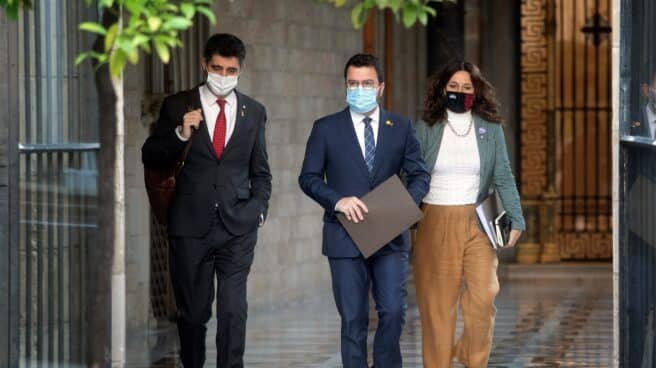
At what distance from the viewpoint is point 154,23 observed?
16.4 ft

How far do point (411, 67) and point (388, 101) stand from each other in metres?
1.77

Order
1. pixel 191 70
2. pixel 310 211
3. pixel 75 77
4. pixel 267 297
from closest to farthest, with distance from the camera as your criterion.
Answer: pixel 75 77 < pixel 191 70 < pixel 267 297 < pixel 310 211

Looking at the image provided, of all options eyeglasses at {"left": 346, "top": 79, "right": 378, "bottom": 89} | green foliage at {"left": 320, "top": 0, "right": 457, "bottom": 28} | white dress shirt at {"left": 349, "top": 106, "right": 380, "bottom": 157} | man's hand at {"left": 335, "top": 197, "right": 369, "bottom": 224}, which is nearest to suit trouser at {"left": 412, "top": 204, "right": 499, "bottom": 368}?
white dress shirt at {"left": 349, "top": 106, "right": 380, "bottom": 157}

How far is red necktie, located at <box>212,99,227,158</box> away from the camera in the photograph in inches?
352

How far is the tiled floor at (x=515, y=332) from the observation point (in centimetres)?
1160

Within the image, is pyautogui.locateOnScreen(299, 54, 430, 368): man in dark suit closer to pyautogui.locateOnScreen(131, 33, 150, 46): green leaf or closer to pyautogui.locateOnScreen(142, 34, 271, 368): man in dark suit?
pyautogui.locateOnScreen(142, 34, 271, 368): man in dark suit

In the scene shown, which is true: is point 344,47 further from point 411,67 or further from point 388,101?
point 411,67

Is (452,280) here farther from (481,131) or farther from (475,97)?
(475,97)

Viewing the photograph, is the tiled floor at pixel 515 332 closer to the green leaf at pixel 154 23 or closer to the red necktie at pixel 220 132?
the red necktie at pixel 220 132

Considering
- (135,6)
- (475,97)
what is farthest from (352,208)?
(135,6)

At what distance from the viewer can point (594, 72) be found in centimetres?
2039

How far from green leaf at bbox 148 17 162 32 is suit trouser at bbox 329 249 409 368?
3.95 meters

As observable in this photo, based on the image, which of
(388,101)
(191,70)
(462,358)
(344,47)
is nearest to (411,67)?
(388,101)

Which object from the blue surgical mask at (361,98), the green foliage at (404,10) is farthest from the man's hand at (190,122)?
the green foliage at (404,10)
